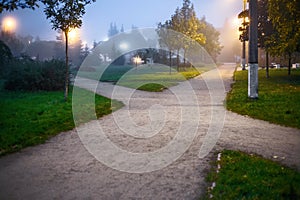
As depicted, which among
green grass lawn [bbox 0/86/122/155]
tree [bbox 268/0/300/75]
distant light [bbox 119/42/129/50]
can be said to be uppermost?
distant light [bbox 119/42/129/50]

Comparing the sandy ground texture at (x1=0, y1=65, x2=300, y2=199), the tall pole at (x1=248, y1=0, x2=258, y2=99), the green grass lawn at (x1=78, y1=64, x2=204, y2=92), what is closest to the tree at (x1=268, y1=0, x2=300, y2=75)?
the tall pole at (x1=248, y1=0, x2=258, y2=99)

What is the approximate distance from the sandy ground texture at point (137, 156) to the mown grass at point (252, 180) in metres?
0.31

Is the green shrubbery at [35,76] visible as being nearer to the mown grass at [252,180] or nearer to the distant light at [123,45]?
the mown grass at [252,180]

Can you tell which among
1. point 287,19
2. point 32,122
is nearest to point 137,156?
point 32,122

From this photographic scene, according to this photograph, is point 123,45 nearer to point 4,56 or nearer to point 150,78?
point 150,78

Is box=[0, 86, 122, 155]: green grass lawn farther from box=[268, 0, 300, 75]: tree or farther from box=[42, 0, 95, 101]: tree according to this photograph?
box=[268, 0, 300, 75]: tree

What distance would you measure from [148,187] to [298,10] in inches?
639

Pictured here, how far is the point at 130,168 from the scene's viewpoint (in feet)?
18.4

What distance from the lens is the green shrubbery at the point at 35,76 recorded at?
19572mm

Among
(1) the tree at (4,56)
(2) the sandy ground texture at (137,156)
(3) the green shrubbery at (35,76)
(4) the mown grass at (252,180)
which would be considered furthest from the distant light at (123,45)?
(4) the mown grass at (252,180)

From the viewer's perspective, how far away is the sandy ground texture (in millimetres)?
4641

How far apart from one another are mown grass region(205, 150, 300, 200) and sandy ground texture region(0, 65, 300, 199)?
12.4 inches

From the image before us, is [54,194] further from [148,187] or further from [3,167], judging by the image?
[3,167]

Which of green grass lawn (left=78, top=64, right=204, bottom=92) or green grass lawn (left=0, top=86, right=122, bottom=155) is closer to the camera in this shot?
green grass lawn (left=0, top=86, right=122, bottom=155)
